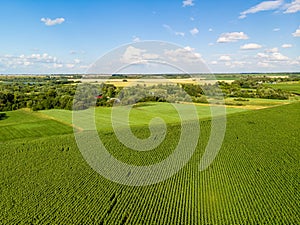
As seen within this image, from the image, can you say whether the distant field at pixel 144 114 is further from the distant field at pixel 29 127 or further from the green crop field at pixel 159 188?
the green crop field at pixel 159 188

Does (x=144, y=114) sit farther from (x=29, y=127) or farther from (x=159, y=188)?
(x=159, y=188)

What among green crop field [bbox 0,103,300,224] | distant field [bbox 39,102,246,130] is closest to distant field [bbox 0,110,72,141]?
distant field [bbox 39,102,246,130]

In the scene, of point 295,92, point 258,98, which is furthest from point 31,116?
point 295,92

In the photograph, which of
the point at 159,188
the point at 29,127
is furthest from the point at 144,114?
the point at 159,188

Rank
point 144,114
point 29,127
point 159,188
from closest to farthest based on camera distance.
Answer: point 159,188 < point 29,127 < point 144,114

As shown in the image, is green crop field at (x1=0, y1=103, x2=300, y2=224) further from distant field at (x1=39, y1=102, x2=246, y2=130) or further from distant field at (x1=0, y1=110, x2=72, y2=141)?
distant field at (x1=39, y1=102, x2=246, y2=130)

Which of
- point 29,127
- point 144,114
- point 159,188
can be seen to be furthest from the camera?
point 144,114

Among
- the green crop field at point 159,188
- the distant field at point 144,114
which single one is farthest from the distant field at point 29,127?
the green crop field at point 159,188

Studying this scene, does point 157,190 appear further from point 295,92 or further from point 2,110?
point 295,92
